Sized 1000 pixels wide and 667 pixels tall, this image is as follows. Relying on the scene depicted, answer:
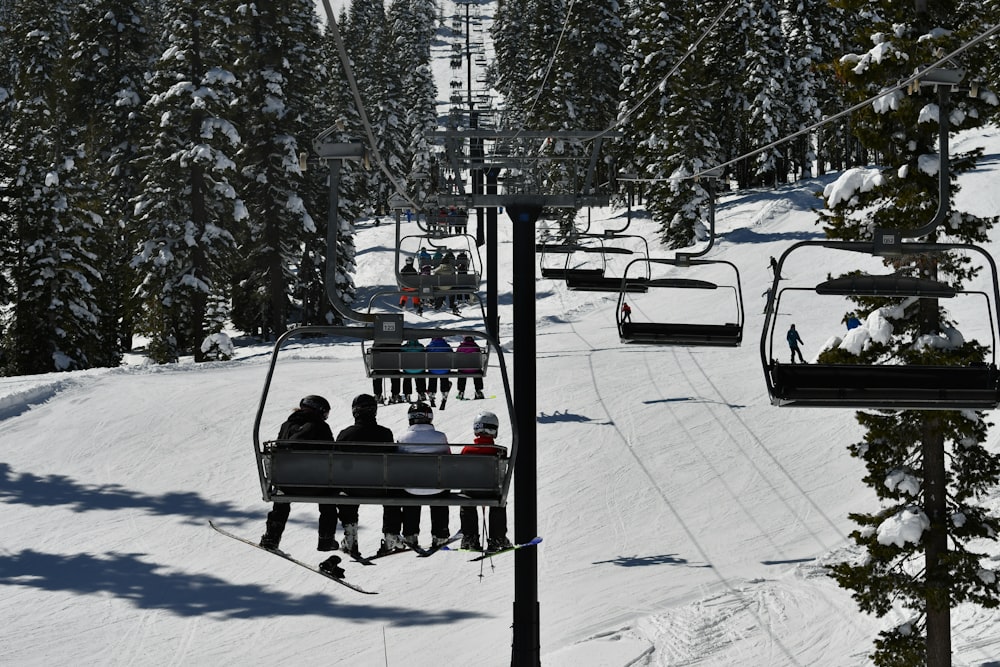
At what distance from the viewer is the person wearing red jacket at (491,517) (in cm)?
Answer: 1058

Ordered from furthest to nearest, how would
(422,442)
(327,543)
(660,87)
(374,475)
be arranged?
(660,87)
(327,543)
(422,442)
(374,475)

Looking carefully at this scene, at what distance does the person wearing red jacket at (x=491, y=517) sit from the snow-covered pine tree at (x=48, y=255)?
1203 inches

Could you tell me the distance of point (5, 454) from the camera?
25797 mm

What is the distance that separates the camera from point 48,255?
38.9 m

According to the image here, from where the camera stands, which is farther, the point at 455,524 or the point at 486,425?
the point at 455,524

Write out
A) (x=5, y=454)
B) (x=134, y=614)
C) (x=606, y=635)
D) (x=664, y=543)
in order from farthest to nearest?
(x=5, y=454) < (x=664, y=543) < (x=134, y=614) < (x=606, y=635)

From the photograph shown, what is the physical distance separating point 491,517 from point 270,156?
32995 mm

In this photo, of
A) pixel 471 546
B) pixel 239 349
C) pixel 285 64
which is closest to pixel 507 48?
pixel 285 64

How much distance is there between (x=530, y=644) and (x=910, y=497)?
18.5ft

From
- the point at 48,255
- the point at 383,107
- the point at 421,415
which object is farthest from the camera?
the point at 383,107

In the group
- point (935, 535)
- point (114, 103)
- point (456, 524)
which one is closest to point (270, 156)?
point (114, 103)

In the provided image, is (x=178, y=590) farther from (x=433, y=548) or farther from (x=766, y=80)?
(x=766, y=80)

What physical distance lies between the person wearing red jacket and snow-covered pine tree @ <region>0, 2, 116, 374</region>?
3056 cm

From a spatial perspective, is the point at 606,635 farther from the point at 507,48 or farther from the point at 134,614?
the point at 507,48
